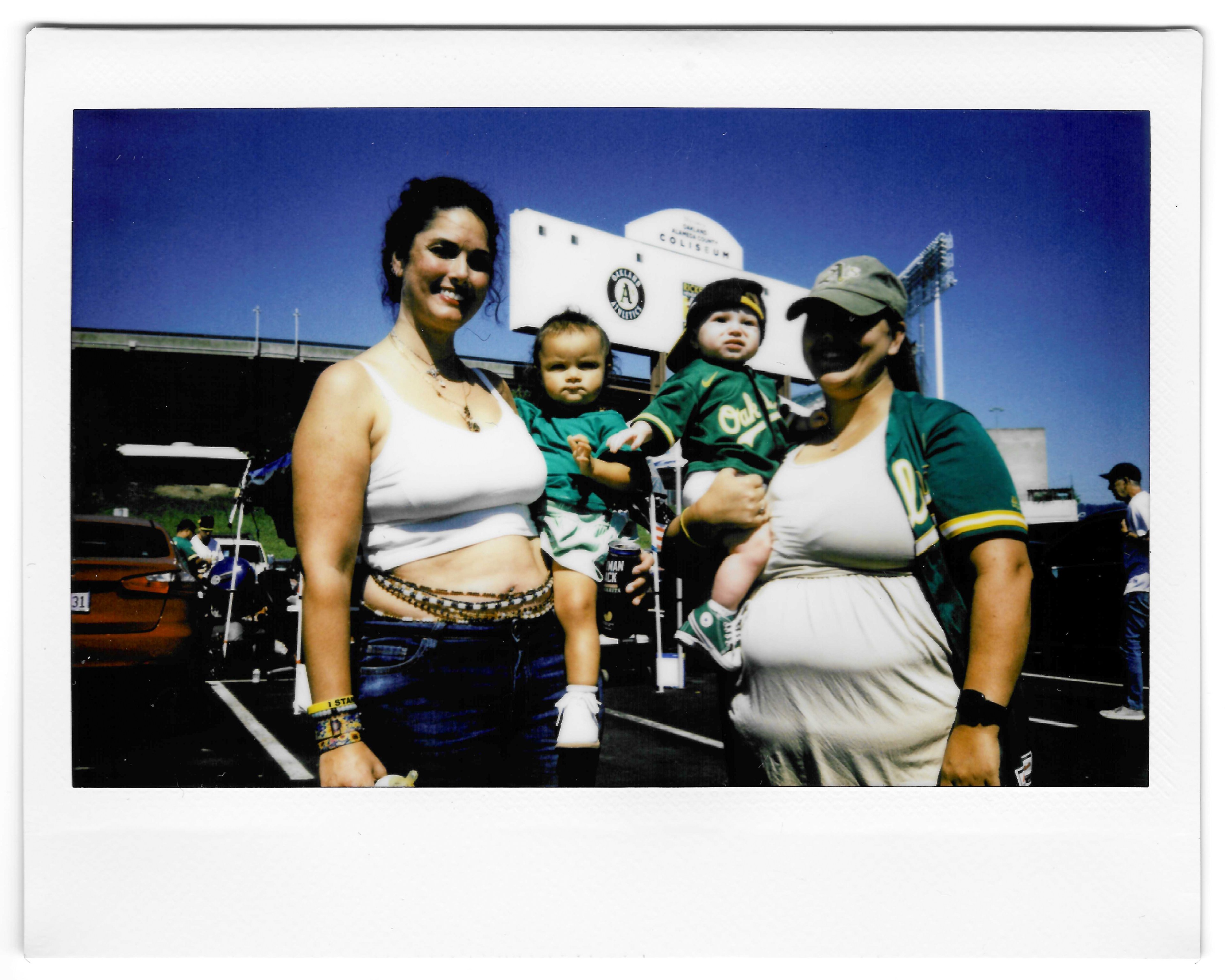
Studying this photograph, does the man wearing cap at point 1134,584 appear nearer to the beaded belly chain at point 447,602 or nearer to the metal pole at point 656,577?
the metal pole at point 656,577

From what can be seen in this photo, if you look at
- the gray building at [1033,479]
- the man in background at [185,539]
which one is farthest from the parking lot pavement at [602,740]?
the gray building at [1033,479]

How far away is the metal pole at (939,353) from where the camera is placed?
325 cm

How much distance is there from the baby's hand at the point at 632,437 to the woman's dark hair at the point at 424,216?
2.08 feet

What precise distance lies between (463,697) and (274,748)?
0.77 m

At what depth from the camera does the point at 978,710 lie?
3.19m

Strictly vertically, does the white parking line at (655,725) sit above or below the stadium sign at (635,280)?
below

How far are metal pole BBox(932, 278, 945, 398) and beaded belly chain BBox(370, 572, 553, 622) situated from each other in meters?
1.69

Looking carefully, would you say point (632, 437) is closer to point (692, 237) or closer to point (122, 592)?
point (692, 237)

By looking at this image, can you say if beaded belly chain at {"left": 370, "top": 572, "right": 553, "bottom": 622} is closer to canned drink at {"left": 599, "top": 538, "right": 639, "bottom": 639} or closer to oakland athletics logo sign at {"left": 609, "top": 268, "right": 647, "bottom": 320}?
canned drink at {"left": 599, "top": 538, "right": 639, "bottom": 639}

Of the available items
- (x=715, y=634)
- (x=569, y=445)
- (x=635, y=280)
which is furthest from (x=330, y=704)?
(x=635, y=280)

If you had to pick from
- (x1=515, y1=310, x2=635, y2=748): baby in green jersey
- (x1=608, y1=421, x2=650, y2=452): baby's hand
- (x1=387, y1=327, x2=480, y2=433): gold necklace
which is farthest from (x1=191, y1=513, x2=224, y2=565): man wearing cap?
(x1=608, y1=421, x2=650, y2=452): baby's hand

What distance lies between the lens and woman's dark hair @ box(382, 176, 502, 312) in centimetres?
323

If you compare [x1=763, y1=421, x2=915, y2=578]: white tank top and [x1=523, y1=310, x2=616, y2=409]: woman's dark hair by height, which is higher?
[x1=523, y1=310, x2=616, y2=409]: woman's dark hair
